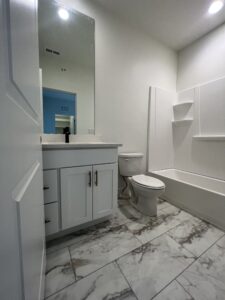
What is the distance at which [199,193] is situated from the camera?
5.56ft

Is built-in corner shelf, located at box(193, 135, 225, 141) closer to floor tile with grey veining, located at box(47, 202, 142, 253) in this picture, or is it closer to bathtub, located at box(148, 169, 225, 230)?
bathtub, located at box(148, 169, 225, 230)

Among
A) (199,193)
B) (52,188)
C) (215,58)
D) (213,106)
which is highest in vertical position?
(215,58)

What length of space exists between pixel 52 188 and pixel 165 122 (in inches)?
84.3

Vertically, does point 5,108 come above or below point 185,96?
below

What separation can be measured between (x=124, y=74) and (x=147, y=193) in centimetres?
167

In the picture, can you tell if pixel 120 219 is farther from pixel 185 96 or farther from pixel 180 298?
pixel 185 96

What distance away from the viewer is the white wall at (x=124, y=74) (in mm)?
1856

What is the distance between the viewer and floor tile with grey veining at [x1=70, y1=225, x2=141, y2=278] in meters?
1.07

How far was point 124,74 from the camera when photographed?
2068 mm

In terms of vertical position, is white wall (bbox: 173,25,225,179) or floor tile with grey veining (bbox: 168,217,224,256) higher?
white wall (bbox: 173,25,225,179)

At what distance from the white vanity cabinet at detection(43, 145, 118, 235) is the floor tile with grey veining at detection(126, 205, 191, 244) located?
13.1 inches

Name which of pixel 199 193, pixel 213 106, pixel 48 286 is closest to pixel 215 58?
pixel 213 106

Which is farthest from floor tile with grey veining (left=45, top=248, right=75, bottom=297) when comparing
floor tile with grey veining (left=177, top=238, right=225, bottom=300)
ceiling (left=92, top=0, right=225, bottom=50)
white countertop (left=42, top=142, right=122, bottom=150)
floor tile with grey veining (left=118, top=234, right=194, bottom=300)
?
ceiling (left=92, top=0, right=225, bottom=50)

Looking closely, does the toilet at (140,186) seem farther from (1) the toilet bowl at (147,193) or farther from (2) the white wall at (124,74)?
(2) the white wall at (124,74)
